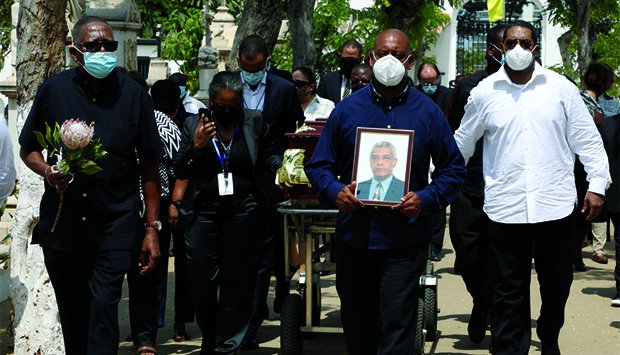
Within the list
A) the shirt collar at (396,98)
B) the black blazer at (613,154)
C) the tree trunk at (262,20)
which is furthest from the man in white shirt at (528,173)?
the tree trunk at (262,20)

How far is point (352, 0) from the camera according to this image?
50.6 m

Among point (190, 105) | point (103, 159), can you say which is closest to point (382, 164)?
point (103, 159)

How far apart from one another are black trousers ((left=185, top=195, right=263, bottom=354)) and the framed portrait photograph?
1621 millimetres

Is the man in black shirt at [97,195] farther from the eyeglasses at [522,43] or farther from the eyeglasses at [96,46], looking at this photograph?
the eyeglasses at [522,43]

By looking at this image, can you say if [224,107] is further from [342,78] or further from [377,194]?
[342,78]

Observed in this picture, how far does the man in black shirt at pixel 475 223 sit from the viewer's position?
29.2 ft

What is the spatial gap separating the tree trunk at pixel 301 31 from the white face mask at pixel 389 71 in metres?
10.00

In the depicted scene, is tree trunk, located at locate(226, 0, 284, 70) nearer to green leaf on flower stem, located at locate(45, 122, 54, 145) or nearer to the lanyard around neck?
the lanyard around neck

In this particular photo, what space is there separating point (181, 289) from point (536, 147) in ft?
11.0

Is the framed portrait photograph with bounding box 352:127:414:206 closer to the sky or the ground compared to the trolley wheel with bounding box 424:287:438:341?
closer to the sky

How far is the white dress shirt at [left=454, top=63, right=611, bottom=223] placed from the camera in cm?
750

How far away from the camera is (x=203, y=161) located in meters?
8.16

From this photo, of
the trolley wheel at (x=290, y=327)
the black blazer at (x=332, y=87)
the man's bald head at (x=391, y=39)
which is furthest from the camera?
the black blazer at (x=332, y=87)

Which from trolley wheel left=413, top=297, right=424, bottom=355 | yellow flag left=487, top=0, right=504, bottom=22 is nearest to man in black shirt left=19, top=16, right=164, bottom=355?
trolley wheel left=413, top=297, right=424, bottom=355
